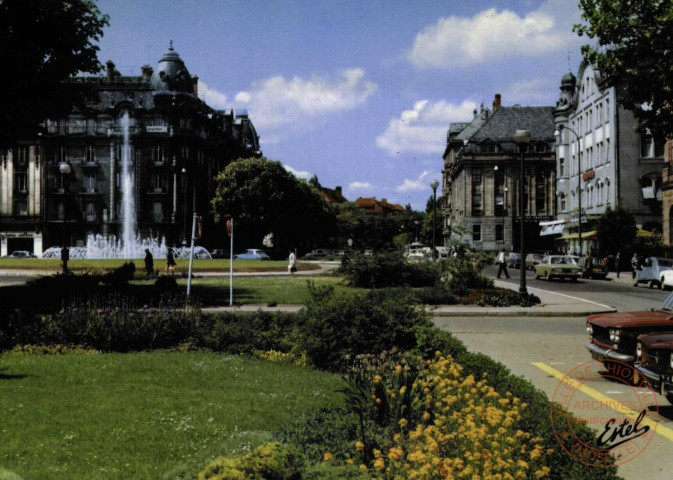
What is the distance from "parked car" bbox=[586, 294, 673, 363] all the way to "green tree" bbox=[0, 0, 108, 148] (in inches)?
690

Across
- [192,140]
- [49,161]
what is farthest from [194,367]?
[49,161]

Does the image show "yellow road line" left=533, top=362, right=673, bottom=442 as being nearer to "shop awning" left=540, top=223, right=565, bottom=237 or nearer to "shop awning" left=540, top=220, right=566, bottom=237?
"shop awning" left=540, top=220, right=566, bottom=237

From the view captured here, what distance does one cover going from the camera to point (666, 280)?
107ft

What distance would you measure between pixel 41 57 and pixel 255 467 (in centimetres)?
2038

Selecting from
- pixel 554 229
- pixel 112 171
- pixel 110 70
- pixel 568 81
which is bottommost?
pixel 554 229

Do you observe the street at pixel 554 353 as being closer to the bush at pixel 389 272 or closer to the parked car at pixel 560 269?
the bush at pixel 389 272

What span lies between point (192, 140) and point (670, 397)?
75740 millimetres

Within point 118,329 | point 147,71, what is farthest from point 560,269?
point 147,71

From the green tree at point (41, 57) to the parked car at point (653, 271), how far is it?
28.5 metres

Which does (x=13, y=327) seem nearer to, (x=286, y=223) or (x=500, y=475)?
(x=500, y=475)

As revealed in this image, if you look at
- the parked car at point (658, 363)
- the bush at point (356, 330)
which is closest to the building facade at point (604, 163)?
the bush at point (356, 330)

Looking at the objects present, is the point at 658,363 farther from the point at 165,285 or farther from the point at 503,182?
the point at 503,182

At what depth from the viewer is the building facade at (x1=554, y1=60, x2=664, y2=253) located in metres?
53.8

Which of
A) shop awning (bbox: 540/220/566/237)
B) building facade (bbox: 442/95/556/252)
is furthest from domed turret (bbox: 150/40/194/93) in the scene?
shop awning (bbox: 540/220/566/237)
